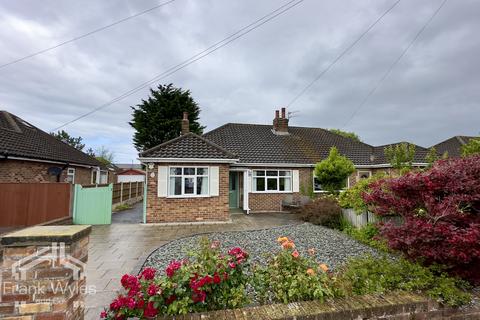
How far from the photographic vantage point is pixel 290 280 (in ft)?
8.97

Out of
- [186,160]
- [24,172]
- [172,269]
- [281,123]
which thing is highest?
[281,123]

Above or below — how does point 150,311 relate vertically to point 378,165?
below

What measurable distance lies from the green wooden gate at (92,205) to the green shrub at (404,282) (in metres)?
9.78

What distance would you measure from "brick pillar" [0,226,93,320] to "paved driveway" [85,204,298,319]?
1.50 meters

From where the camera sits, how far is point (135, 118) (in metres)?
25.0

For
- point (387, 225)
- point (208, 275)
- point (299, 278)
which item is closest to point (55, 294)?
point (208, 275)

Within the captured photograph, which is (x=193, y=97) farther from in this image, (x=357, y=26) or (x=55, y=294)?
(x=55, y=294)

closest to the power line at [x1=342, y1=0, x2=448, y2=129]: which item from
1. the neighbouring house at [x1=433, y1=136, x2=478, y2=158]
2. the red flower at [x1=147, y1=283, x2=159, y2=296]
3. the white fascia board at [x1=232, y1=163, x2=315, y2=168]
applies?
the white fascia board at [x1=232, y1=163, x2=315, y2=168]

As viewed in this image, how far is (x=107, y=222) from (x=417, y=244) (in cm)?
1050

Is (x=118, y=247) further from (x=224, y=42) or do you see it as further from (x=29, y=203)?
(x=224, y=42)

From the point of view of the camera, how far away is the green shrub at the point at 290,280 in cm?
258

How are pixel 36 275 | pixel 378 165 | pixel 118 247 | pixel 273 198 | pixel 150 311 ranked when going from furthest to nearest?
pixel 378 165 < pixel 273 198 < pixel 118 247 < pixel 150 311 < pixel 36 275

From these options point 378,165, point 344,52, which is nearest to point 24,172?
point 344,52

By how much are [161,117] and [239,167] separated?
1389 cm
